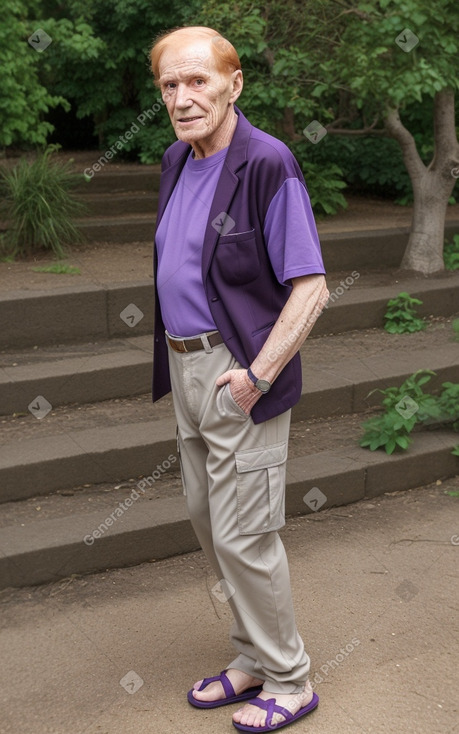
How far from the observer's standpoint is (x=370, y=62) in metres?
6.71

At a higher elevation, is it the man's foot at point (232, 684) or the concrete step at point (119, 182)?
the concrete step at point (119, 182)

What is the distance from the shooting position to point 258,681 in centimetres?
345

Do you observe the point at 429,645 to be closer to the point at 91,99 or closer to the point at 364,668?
the point at 364,668

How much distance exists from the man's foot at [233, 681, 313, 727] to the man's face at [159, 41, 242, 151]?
1864 millimetres

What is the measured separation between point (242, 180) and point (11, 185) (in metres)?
5.21

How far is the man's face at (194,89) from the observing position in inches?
114

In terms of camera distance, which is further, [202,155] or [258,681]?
[258,681]

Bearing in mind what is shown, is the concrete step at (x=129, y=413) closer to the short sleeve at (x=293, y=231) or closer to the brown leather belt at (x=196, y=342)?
the brown leather belt at (x=196, y=342)

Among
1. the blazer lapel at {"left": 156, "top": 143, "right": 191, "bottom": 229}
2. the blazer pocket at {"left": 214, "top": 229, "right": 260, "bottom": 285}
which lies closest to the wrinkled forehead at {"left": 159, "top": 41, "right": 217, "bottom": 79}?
the blazer lapel at {"left": 156, "top": 143, "right": 191, "bottom": 229}

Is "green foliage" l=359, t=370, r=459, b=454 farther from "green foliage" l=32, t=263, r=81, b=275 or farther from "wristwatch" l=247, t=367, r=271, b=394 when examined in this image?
"green foliage" l=32, t=263, r=81, b=275

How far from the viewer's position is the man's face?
2.90 metres

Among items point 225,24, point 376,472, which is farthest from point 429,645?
point 225,24

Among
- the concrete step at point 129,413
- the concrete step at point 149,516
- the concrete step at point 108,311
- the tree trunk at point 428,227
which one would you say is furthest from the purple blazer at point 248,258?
the tree trunk at point 428,227

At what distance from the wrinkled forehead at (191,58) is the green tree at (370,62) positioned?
371cm
